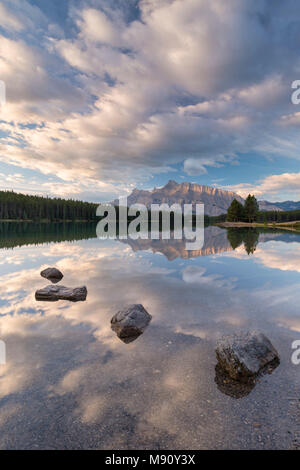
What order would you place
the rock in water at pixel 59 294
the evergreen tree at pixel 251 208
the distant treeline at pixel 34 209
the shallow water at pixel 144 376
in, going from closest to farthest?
the shallow water at pixel 144 376 → the rock in water at pixel 59 294 → the evergreen tree at pixel 251 208 → the distant treeline at pixel 34 209

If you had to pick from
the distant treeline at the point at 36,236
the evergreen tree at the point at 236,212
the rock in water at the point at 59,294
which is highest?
the evergreen tree at the point at 236,212

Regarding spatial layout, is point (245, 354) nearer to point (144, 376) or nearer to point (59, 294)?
point (144, 376)

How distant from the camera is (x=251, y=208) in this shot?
13038 cm

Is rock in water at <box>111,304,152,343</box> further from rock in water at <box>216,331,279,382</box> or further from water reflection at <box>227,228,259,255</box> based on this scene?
water reflection at <box>227,228,259,255</box>

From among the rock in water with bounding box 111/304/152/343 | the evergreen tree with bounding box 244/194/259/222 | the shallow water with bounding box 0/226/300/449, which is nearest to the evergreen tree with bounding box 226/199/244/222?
the evergreen tree with bounding box 244/194/259/222

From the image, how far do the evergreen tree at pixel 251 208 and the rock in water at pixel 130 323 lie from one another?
440ft

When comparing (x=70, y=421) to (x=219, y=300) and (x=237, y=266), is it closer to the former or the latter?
(x=219, y=300)

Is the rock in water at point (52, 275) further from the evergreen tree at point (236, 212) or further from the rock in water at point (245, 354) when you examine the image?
the evergreen tree at point (236, 212)

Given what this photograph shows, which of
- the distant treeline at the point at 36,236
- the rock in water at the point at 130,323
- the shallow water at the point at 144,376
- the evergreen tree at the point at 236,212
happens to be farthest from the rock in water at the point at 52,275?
the evergreen tree at the point at 236,212

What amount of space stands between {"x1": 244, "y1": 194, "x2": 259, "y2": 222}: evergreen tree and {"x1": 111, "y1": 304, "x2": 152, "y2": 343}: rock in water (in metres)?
134

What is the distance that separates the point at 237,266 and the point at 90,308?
17013 millimetres

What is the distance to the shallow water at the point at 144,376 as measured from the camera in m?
5.13

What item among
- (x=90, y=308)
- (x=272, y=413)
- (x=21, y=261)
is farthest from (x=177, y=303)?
(x=21, y=261)

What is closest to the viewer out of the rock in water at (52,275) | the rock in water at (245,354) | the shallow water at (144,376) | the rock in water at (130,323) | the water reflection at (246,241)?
the shallow water at (144,376)
